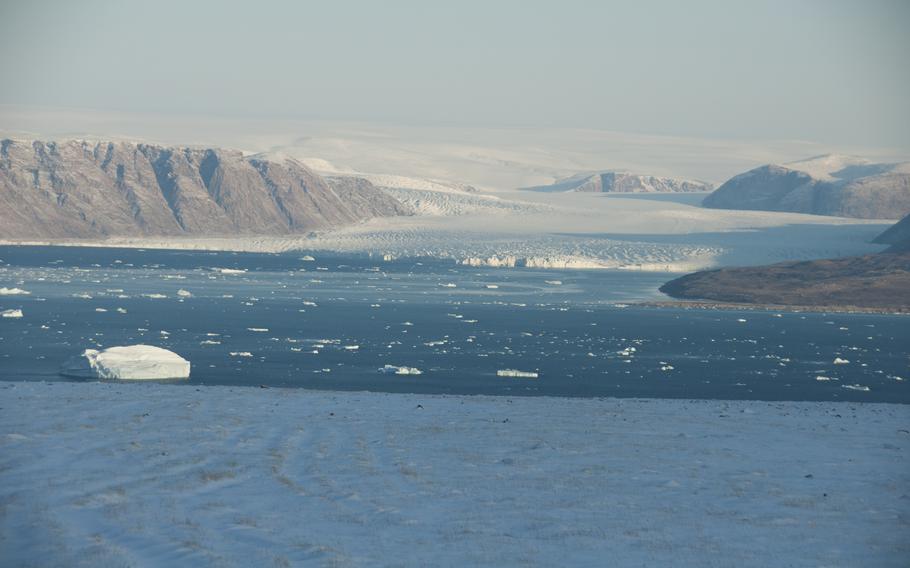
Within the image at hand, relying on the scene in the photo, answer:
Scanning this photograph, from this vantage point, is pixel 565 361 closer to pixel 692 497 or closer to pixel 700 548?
pixel 692 497

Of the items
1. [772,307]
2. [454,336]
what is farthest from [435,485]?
[772,307]

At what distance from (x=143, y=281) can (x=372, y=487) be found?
58.0 meters

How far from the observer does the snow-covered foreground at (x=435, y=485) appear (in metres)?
12.5

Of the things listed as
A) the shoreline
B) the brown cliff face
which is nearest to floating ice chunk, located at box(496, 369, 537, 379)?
the shoreline

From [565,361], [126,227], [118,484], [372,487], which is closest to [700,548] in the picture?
[372,487]

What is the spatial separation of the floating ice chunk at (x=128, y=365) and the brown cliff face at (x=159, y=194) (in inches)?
3905

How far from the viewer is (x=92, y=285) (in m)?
65.6

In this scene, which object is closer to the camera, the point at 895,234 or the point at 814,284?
the point at 814,284

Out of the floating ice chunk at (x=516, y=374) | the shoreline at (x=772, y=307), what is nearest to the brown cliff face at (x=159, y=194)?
the shoreline at (x=772, y=307)

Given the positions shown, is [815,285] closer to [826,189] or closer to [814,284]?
[814,284]

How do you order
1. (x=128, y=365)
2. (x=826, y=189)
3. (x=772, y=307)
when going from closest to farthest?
(x=128, y=365), (x=772, y=307), (x=826, y=189)

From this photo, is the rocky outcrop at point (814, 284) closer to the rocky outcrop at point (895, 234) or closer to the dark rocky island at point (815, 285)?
the dark rocky island at point (815, 285)

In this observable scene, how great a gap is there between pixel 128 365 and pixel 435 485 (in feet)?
51.5

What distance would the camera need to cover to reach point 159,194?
13525cm
